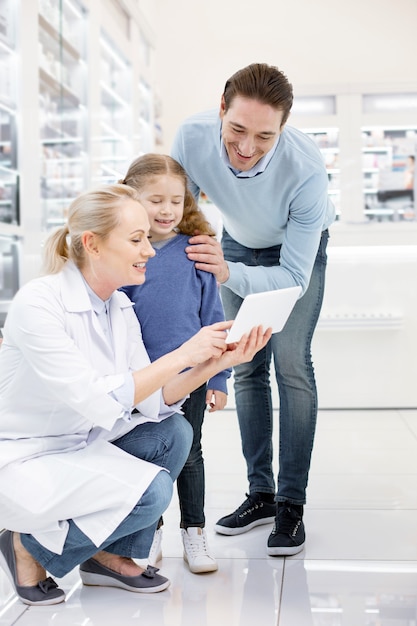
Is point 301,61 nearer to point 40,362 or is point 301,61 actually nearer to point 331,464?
point 331,464

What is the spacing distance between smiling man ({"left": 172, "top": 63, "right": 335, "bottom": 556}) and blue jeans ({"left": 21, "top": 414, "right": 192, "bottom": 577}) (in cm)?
42

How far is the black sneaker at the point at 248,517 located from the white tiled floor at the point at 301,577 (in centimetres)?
3

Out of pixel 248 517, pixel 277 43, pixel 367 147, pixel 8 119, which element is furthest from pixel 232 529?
pixel 277 43

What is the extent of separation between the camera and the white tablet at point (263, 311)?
1.58 metres

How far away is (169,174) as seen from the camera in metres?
1.93

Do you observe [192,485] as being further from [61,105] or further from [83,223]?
[61,105]

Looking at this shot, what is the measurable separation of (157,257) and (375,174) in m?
6.11

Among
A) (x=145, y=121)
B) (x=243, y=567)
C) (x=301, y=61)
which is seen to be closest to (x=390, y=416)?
(x=243, y=567)

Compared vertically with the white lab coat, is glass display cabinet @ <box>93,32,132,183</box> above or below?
above

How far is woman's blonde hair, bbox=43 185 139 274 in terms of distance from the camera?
5.65ft

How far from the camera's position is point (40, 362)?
1.61 meters

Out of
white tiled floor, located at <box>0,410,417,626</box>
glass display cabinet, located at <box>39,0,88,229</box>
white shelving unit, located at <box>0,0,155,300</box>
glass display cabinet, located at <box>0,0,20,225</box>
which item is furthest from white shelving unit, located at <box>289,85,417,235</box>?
white tiled floor, located at <box>0,410,417,626</box>

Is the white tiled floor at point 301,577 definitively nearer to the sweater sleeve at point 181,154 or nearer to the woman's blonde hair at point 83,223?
the woman's blonde hair at point 83,223

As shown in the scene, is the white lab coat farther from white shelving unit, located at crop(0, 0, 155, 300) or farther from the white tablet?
white shelving unit, located at crop(0, 0, 155, 300)
